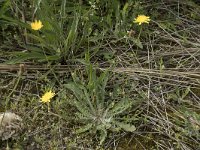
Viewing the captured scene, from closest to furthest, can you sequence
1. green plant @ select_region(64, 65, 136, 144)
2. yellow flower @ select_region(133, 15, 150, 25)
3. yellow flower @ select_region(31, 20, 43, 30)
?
green plant @ select_region(64, 65, 136, 144) < yellow flower @ select_region(31, 20, 43, 30) < yellow flower @ select_region(133, 15, 150, 25)

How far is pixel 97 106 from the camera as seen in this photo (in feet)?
6.79

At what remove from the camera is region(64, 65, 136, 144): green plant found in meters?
1.98

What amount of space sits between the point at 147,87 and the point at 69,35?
1.67 feet

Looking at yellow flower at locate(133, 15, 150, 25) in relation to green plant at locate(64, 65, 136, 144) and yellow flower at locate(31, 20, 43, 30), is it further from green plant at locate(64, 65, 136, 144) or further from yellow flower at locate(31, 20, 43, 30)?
yellow flower at locate(31, 20, 43, 30)

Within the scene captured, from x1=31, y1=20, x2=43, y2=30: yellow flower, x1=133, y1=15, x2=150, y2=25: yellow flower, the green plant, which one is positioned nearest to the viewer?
the green plant

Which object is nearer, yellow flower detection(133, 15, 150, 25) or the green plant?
the green plant

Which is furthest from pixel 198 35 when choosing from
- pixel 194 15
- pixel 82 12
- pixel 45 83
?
pixel 45 83

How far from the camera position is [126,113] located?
6.73 feet

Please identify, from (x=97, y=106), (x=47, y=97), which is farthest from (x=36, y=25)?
(x=97, y=106)

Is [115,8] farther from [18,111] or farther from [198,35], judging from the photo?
[18,111]

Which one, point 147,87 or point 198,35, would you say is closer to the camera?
point 147,87

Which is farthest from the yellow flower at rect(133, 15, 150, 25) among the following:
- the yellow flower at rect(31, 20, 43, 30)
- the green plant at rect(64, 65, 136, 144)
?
the yellow flower at rect(31, 20, 43, 30)

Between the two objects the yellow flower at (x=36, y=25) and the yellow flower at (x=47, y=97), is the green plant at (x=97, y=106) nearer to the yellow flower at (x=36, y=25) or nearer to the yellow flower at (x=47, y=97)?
the yellow flower at (x=47, y=97)

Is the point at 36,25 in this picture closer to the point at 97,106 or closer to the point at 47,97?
the point at 47,97
